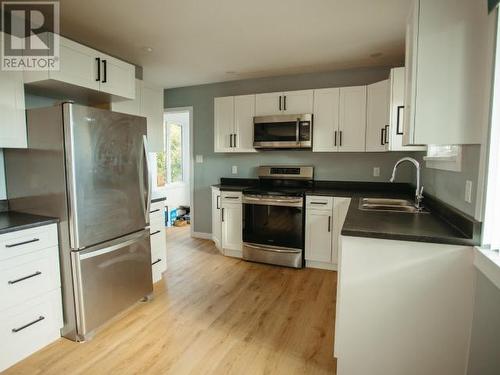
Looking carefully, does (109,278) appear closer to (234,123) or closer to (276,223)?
(276,223)

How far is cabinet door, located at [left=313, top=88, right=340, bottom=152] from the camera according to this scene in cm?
335

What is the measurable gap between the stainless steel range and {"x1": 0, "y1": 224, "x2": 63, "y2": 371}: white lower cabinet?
2.04m

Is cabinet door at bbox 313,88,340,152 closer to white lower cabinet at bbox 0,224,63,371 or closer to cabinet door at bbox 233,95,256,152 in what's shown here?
cabinet door at bbox 233,95,256,152

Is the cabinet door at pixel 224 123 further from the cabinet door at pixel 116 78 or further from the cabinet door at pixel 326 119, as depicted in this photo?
the cabinet door at pixel 116 78

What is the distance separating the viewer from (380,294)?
154cm

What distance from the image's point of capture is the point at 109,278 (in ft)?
7.20

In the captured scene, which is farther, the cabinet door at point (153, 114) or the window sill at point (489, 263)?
the cabinet door at point (153, 114)

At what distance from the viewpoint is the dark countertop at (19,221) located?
177cm

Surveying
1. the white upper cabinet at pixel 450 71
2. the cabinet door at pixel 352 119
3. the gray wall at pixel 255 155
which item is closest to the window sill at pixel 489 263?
the white upper cabinet at pixel 450 71

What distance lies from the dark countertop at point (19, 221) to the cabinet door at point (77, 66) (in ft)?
3.34

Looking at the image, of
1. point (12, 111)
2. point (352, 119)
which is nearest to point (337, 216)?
point (352, 119)

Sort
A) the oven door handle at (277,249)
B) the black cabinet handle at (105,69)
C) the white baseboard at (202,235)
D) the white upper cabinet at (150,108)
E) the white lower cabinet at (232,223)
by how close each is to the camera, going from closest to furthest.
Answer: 1. the black cabinet handle at (105,69)
2. the white upper cabinet at (150,108)
3. the oven door handle at (277,249)
4. the white lower cabinet at (232,223)
5. the white baseboard at (202,235)

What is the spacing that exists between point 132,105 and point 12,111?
1.17m

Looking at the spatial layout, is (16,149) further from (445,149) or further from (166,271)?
(445,149)
